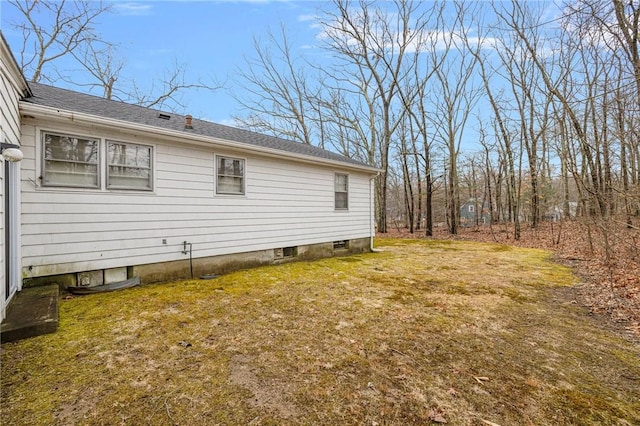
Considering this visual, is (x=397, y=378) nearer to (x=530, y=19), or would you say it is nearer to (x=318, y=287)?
(x=318, y=287)

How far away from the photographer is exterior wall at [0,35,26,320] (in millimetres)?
2807

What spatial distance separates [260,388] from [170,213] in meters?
4.13

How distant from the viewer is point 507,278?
19.2 ft

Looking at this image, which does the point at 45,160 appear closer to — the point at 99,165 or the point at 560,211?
the point at 99,165

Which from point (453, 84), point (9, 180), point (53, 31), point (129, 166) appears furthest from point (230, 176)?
point (453, 84)

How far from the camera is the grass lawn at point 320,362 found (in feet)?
6.42

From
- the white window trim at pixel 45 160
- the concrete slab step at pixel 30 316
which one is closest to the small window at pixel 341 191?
the white window trim at pixel 45 160

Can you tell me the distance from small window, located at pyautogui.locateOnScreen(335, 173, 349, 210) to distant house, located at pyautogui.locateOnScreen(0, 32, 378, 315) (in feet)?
3.78

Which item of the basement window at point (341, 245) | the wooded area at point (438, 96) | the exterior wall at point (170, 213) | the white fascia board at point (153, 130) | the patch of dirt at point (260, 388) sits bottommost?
the patch of dirt at point (260, 388)

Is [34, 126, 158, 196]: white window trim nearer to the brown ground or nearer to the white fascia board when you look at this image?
the white fascia board

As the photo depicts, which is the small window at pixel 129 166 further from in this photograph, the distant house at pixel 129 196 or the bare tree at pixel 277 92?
the bare tree at pixel 277 92

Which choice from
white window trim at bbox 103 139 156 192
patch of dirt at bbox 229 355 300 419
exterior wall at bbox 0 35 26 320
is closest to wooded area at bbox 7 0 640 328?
white window trim at bbox 103 139 156 192

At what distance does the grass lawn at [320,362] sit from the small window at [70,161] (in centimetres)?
180

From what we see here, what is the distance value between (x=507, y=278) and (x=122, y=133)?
25.1 feet
